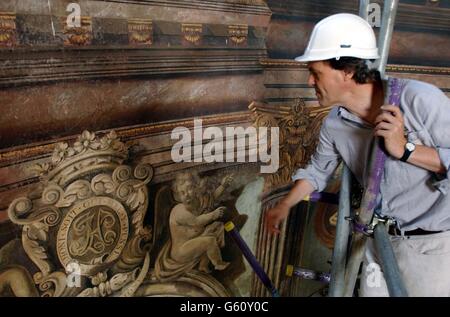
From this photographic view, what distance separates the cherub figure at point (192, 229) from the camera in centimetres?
242

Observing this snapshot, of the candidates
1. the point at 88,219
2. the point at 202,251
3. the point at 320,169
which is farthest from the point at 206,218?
the point at 320,169

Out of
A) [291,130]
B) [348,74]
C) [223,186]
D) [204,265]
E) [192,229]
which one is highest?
[348,74]

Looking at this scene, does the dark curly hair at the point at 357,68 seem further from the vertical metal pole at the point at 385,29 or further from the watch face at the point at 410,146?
the watch face at the point at 410,146

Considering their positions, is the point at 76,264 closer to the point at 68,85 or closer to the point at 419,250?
the point at 68,85

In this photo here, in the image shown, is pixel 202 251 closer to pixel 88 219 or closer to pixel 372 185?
pixel 88 219

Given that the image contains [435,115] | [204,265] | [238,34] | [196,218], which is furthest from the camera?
[204,265]

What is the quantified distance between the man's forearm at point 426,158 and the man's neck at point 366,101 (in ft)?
0.83

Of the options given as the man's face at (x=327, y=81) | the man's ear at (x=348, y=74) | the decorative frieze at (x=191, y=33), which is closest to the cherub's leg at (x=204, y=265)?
the decorative frieze at (x=191, y=33)

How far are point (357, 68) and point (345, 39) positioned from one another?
0.11 m

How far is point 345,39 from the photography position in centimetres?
157

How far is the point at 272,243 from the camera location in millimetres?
2891

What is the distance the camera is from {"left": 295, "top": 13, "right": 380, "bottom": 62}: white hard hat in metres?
Result: 1.56
